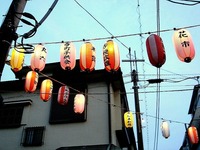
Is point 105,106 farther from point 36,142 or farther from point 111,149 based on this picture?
point 36,142

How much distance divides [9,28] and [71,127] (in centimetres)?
792

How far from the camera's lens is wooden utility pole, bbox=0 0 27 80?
Result: 5164mm

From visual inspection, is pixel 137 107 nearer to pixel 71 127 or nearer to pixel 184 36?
pixel 71 127

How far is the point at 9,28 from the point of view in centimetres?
529

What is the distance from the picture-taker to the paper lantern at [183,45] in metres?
7.61

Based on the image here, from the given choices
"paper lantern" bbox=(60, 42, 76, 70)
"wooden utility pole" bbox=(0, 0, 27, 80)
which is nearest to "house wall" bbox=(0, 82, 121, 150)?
"paper lantern" bbox=(60, 42, 76, 70)

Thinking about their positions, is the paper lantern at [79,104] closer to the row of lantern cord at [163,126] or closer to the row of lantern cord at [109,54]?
the row of lantern cord at [109,54]

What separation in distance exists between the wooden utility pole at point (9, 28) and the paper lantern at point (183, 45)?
5.48 meters

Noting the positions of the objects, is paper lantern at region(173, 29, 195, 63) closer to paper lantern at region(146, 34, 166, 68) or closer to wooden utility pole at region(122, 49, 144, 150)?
paper lantern at region(146, 34, 166, 68)

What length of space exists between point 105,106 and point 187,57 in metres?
6.10

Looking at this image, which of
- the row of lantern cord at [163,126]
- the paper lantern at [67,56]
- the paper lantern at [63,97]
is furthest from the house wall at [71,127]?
the paper lantern at [67,56]

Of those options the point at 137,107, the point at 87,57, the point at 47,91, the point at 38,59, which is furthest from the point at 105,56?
the point at 137,107

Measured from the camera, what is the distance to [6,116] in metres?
13.4

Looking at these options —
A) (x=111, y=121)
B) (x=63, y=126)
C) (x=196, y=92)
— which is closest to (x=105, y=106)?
(x=111, y=121)
